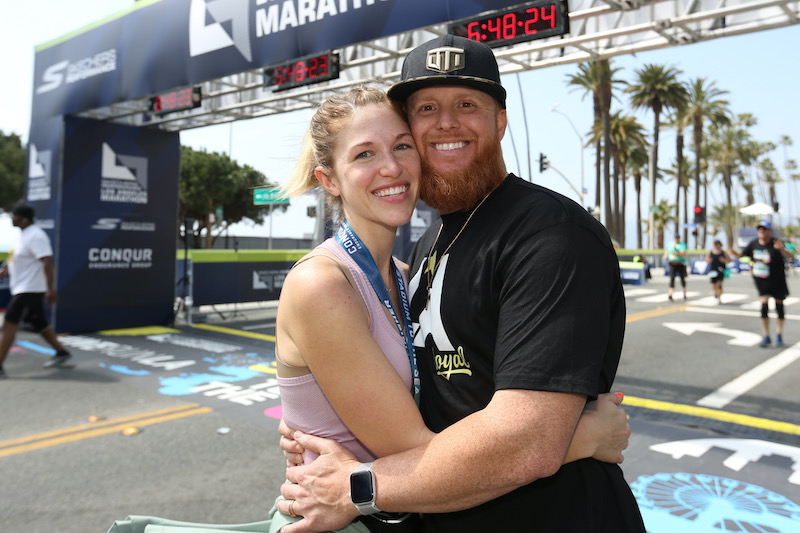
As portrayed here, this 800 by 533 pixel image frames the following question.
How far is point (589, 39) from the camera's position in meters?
7.32

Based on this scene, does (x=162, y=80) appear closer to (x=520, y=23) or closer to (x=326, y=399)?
(x=520, y=23)

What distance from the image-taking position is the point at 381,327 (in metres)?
1.48

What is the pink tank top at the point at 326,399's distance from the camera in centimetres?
146

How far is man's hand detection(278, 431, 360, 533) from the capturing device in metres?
1.38

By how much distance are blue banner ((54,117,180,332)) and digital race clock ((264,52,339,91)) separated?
4.46m

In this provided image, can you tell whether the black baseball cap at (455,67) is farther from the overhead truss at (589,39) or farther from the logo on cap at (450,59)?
the overhead truss at (589,39)

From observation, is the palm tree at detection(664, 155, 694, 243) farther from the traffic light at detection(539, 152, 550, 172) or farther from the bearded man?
the bearded man

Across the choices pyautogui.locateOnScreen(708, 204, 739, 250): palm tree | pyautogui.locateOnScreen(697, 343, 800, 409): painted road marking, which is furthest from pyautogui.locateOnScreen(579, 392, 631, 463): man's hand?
pyautogui.locateOnScreen(708, 204, 739, 250): palm tree

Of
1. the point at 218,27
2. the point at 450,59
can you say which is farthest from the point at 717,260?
the point at 450,59

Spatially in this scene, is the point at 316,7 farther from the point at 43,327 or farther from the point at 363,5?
the point at 43,327

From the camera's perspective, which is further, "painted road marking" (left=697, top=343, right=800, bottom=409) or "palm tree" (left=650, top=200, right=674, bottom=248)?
"palm tree" (left=650, top=200, right=674, bottom=248)

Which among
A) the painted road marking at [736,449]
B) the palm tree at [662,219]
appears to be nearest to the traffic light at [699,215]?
the painted road marking at [736,449]

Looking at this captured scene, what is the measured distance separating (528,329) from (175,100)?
9908mm

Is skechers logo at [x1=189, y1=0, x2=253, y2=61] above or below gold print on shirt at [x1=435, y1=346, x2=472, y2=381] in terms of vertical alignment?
above
